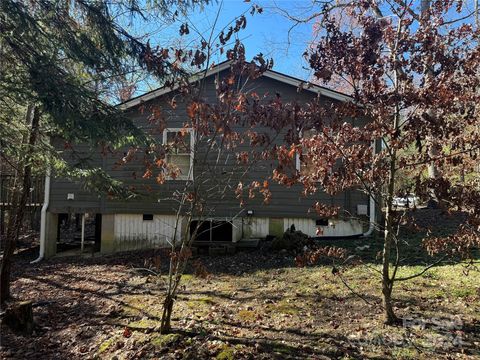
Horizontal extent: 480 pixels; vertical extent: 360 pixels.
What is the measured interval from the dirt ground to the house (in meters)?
3.02

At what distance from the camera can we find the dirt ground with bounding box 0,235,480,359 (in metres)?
4.41

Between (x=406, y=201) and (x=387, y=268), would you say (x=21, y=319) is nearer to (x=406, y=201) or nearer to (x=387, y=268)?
(x=387, y=268)

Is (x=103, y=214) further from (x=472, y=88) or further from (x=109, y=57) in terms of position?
(x=472, y=88)

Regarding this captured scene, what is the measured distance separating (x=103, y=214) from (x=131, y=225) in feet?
3.03

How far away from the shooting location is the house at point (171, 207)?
11195 mm

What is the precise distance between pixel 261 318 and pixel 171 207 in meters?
6.67

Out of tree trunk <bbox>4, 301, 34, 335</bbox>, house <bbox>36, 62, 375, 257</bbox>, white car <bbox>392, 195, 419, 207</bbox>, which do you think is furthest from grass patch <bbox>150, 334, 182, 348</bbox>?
house <bbox>36, 62, 375, 257</bbox>

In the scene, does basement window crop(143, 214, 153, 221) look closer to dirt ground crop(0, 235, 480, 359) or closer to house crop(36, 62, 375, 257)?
house crop(36, 62, 375, 257)

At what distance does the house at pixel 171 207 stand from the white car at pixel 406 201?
6.19m

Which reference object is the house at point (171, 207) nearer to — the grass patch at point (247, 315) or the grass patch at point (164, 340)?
the grass patch at point (247, 315)

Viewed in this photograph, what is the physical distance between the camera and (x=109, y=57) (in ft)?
22.1

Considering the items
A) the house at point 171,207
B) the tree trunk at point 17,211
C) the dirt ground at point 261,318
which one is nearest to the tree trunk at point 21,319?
the dirt ground at point 261,318

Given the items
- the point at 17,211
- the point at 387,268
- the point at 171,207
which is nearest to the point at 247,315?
the point at 387,268

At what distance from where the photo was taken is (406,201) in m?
4.39
